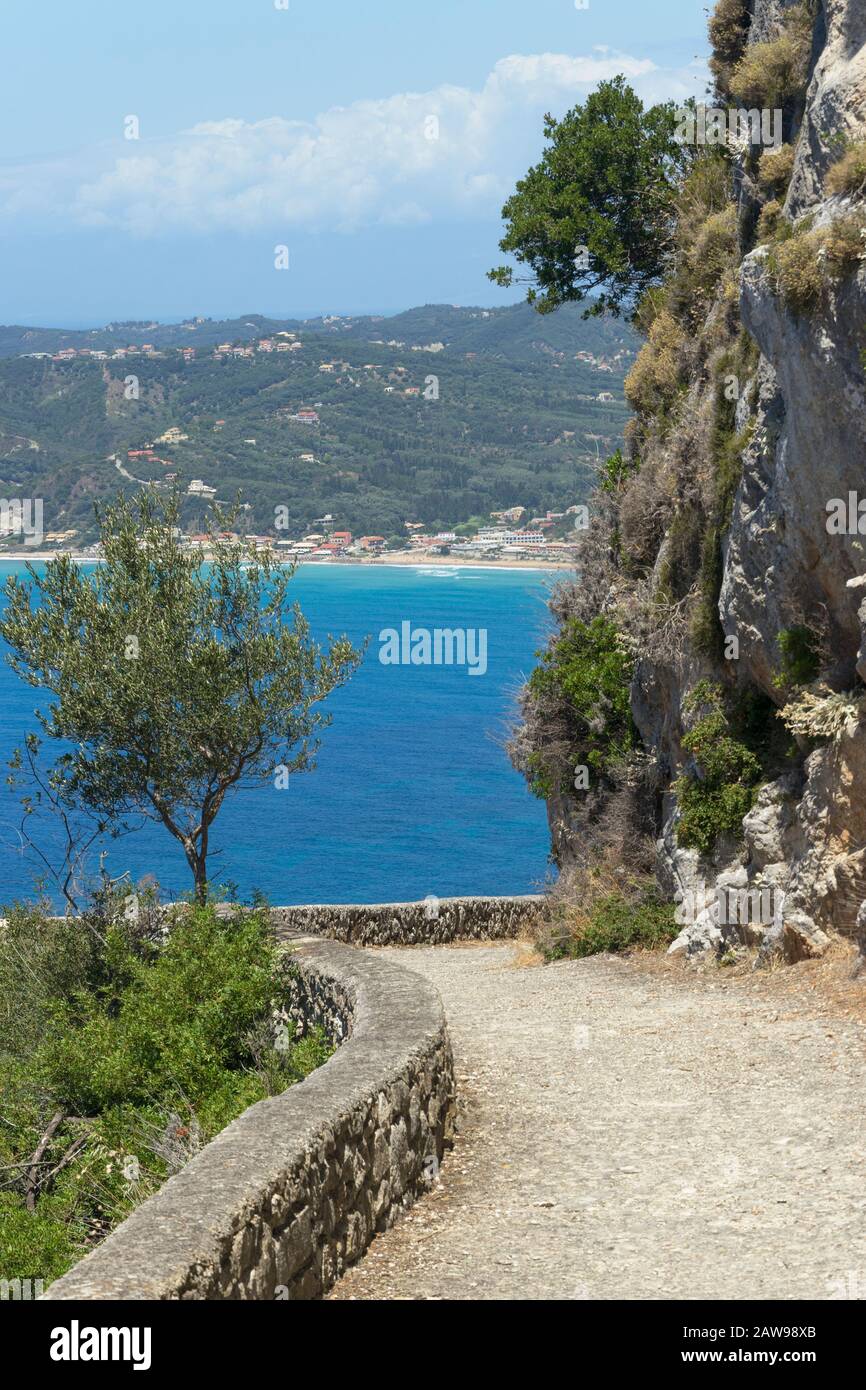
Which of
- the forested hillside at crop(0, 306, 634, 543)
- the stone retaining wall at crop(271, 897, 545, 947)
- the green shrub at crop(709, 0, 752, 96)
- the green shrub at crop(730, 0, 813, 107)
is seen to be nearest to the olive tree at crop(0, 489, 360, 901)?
the stone retaining wall at crop(271, 897, 545, 947)

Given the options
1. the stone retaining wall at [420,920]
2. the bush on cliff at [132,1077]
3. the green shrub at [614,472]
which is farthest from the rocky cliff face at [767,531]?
the bush on cliff at [132,1077]

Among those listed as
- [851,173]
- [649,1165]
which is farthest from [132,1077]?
[851,173]

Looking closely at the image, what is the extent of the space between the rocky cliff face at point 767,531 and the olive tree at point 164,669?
4.99 metres

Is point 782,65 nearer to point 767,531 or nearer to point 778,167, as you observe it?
point 778,167

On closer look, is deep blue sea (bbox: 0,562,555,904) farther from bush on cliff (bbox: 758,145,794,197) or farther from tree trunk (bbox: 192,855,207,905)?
tree trunk (bbox: 192,855,207,905)

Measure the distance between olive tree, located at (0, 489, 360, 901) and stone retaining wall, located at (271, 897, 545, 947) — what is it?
5.68 meters

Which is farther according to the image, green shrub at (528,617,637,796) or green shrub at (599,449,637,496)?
green shrub at (599,449,637,496)

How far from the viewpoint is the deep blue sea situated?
65688 mm

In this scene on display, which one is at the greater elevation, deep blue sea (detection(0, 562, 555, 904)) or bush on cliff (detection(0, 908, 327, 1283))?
bush on cliff (detection(0, 908, 327, 1283))

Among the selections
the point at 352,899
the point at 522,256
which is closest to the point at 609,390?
the point at 352,899

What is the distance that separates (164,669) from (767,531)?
735 centimetres

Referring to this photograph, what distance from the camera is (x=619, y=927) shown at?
17875mm

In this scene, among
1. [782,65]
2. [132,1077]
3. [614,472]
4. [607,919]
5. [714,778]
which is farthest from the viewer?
[614,472]

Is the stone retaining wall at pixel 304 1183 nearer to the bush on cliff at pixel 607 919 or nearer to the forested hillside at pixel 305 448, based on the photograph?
the bush on cliff at pixel 607 919
